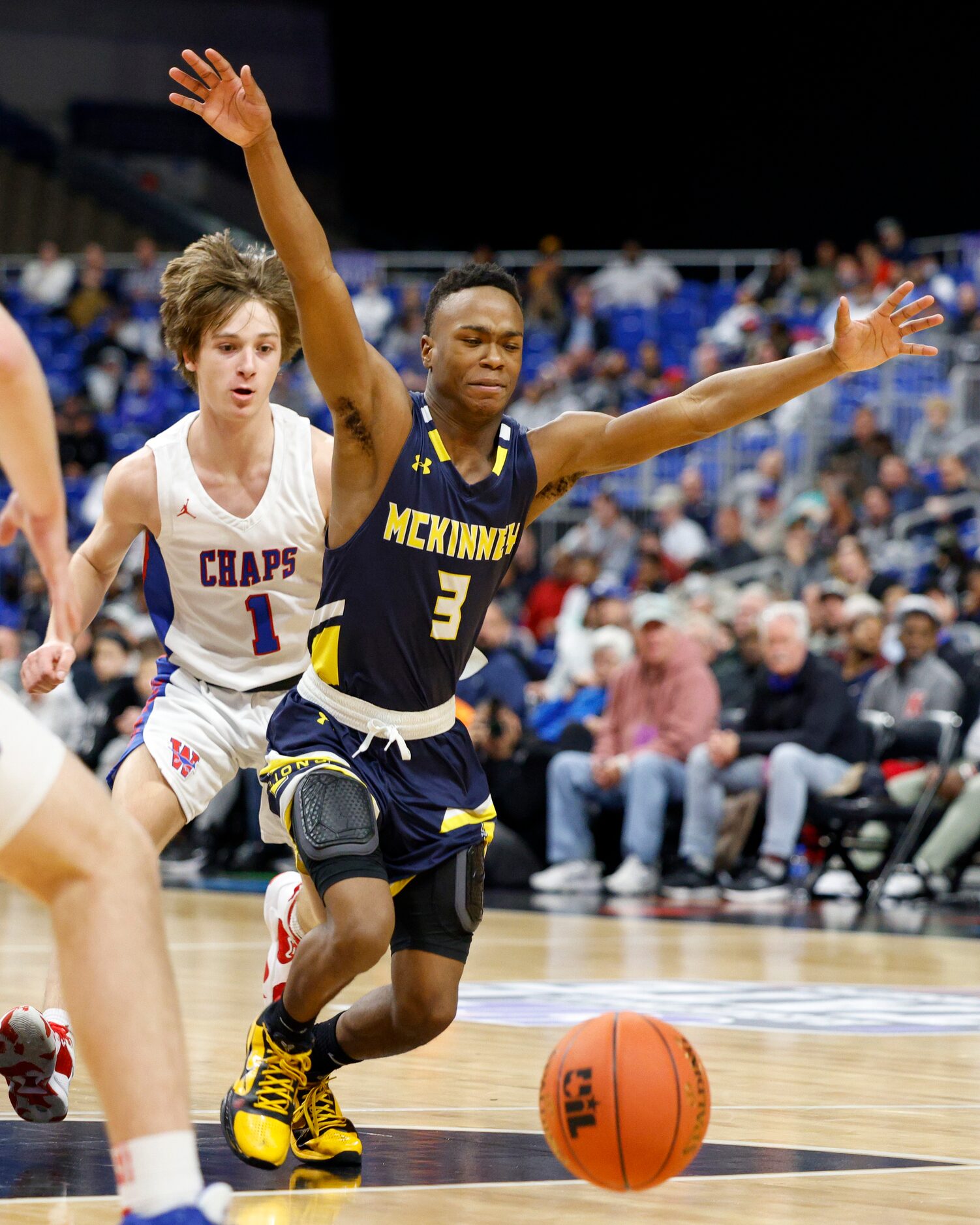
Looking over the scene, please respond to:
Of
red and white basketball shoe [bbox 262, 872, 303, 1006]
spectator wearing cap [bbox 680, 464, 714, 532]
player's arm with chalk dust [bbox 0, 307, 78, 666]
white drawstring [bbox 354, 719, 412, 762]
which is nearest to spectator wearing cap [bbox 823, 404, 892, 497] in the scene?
spectator wearing cap [bbox 680, 464, 714, 532]

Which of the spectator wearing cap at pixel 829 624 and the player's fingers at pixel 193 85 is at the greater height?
the player's fingers at pixel 193 85

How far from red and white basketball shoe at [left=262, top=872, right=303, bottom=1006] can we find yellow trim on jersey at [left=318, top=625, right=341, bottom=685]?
603 millimetres

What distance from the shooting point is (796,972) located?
8.00 m

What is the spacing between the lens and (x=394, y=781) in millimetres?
4332

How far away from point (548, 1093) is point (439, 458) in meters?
1.53

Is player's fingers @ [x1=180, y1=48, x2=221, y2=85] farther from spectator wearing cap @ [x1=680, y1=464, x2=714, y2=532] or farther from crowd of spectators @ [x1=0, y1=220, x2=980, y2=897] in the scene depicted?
spectator wearing cap @ [x1=680, y1=464, x2=714, y2=532]

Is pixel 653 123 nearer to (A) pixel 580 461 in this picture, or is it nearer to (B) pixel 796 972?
(B) pixel 796 972

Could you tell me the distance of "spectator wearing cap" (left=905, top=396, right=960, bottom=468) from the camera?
16172 mm

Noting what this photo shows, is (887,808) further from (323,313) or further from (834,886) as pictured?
(323,313)

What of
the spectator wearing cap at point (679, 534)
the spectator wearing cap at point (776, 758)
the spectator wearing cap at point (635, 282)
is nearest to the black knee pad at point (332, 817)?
the spectator wearing cap at point (776, 758)

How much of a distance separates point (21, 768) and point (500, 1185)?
5.43 ft

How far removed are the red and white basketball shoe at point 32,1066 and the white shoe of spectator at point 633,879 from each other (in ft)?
25.6

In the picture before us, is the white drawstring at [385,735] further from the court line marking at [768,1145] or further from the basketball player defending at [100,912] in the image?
the basketball player defending at [100,912]

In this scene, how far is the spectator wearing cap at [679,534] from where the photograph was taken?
16.5 metres
